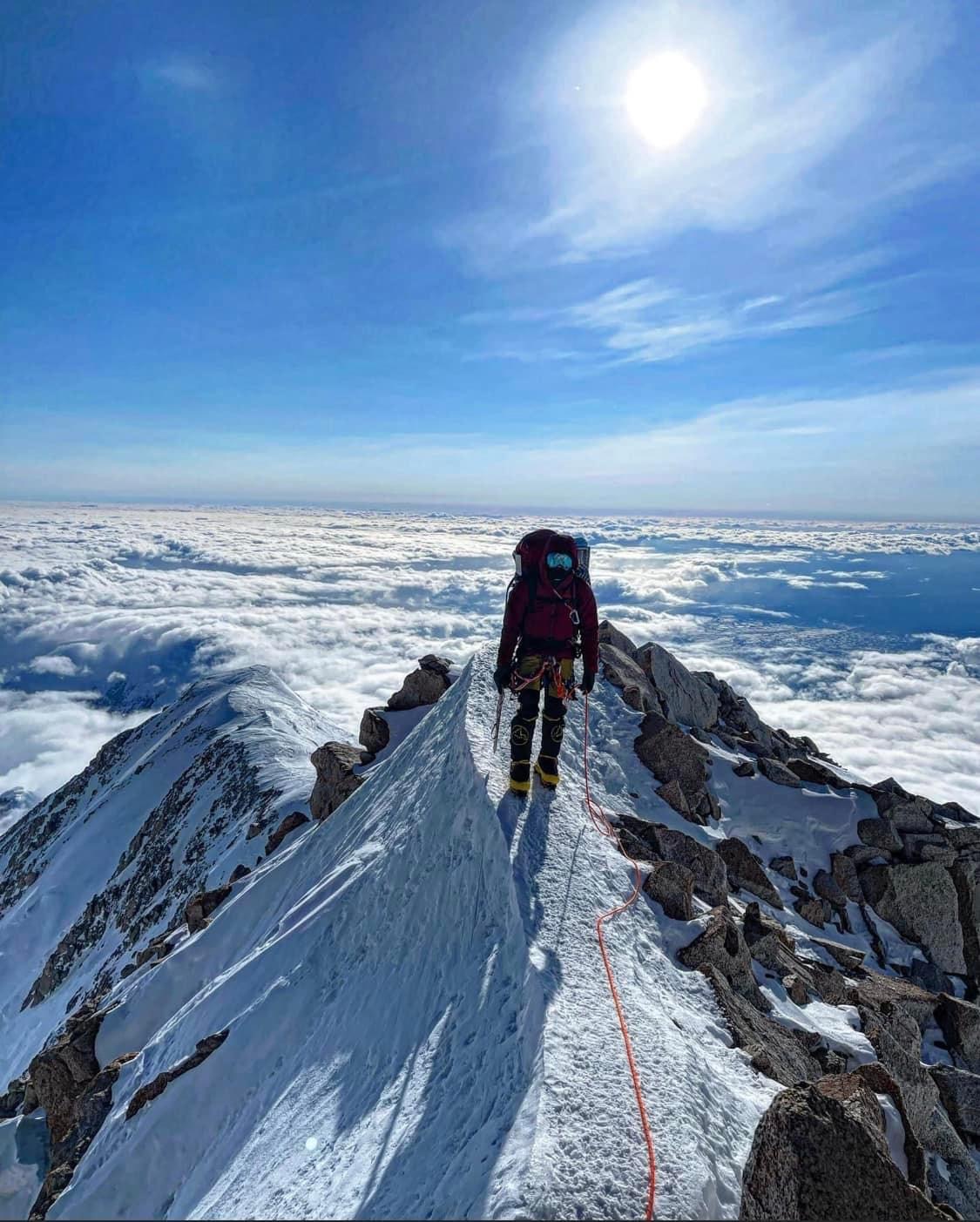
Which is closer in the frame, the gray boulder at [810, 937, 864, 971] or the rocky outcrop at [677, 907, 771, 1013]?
the rocky outcrop at [677, 907, 771, 1013]

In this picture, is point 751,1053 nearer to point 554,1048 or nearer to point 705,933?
point 705,933

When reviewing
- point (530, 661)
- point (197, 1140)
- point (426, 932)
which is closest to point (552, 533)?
point (530, 661)

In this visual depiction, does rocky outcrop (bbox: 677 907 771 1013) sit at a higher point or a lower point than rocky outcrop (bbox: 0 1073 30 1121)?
higher

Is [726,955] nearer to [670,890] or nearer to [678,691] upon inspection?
[670,890]

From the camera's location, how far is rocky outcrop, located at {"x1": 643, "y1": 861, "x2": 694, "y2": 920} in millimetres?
8797

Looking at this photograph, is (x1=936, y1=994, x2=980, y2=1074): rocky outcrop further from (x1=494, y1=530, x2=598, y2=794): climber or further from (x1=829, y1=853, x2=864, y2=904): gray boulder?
(x1=494, y1=530, x2=598, y2=794): climber

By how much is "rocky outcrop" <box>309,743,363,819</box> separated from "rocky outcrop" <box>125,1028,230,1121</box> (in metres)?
8.10

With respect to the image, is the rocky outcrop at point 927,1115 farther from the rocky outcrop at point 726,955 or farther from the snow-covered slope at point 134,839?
the snow-covered slope at point 134,839

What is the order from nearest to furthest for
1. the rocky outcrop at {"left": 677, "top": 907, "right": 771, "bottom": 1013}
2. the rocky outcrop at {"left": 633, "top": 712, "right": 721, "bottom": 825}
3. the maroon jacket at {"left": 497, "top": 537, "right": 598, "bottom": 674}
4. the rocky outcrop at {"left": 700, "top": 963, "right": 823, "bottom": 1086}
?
the rocky outcrop at {"left": 700, "top": 963, "right": 823, "bottom": 1086}
the rocky outcrop at {"left": 677, "top": 907, "right": 771, "bottom": 1013}
the maroon jacket at {"left": 497, "top": 537, "right": 598, "bottom": 674}
the rocky outcrop at {"left": 633, "top": 712, "right": 721, "bottom": 825}

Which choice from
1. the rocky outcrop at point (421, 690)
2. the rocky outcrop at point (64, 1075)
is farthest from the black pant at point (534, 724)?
the rocky outcrop at point (64, 1075)

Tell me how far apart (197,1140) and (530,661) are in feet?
27.3

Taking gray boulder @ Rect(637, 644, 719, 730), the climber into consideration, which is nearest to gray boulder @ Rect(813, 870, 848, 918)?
gray boulder @ Rect(637, 644, 719, 730)

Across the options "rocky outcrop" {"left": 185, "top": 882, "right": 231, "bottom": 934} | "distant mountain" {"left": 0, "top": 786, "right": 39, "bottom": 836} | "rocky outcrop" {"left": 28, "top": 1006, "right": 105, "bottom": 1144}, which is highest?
"rocky outcrop" {"left": 185, "top": 882, "right": 231, "bottom": 934}

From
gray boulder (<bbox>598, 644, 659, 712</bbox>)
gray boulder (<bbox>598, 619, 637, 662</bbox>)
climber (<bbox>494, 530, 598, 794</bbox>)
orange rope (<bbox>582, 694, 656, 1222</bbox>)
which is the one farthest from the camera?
gray boulder (<bbox>598, 619, 637, 662</bbox>)
